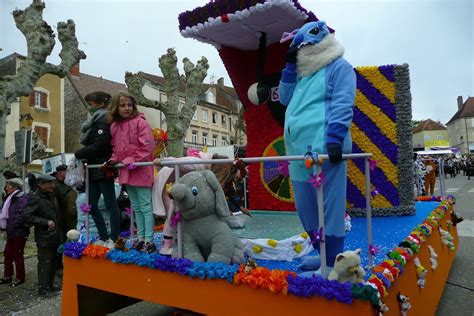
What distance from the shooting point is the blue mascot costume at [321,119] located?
2416 millimetres

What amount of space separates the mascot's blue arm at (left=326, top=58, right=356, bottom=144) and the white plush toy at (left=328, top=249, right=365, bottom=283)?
2.15 feet

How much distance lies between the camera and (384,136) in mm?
5352

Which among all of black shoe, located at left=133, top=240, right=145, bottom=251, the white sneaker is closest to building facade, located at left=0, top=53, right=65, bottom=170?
black shoe, located at left=133, top=240, right=145, bottom=251

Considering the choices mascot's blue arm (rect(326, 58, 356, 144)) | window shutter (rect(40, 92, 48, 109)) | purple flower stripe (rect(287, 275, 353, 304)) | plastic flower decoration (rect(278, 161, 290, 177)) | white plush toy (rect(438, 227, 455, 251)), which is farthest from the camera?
window shutter (rect(40, 92, 48, 109))

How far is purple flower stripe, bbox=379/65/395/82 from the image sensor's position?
5324 millimetres

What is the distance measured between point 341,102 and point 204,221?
125cm

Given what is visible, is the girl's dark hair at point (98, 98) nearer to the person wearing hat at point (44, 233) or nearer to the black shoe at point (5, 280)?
the person wearing hat at point (44, 233)

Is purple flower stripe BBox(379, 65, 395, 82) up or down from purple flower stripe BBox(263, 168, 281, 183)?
up

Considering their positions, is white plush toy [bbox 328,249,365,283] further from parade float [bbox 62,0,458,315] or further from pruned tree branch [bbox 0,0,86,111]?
pruned tree branch [bbox 0,0,86,111]

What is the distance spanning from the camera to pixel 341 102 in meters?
2.42

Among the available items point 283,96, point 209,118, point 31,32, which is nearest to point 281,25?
point 283,96

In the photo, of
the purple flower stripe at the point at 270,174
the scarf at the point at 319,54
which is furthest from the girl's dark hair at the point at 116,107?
the purple flower stripe at the point at 270,174

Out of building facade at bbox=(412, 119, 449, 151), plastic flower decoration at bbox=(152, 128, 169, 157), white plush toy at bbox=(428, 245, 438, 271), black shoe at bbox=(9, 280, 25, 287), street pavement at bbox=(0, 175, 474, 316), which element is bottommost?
street pavement at bbox=(0, 175, 474, 316)

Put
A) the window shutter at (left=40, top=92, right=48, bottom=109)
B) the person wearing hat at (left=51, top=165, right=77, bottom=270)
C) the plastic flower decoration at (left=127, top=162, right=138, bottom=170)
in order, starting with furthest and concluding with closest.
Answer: the window shutter at (left=40, top=92, right=48, bottom=109)
the person wearing hat at (left=51, top=165, right=77, bottom=270)
the plastic flower decoration at (left=127, top=162, right=138, bottom=170)
